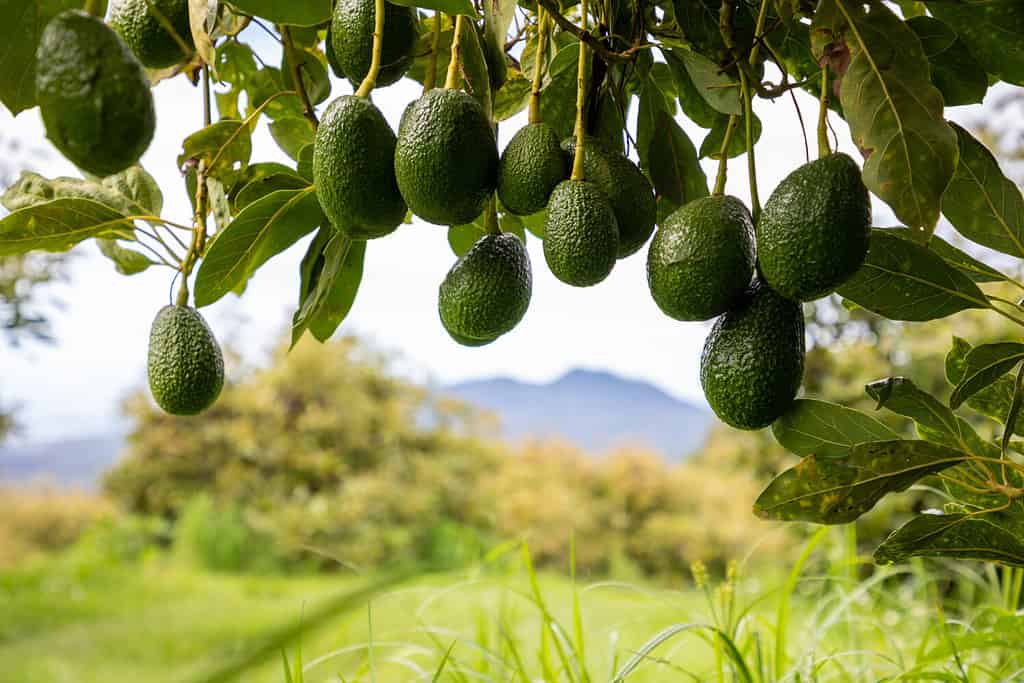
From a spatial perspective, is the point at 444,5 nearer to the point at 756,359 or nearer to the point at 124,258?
the point at 756,359

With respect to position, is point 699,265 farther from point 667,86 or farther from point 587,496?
point 587,496

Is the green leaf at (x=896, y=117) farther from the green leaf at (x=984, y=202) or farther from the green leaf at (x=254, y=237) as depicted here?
the green leaf at (x=254, y=237)

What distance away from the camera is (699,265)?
51 centimetres

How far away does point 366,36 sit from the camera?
0.55 metres

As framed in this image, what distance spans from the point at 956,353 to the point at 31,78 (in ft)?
2.56

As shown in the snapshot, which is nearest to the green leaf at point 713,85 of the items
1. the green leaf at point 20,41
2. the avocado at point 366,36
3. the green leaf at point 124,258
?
the avocado at point 366,36

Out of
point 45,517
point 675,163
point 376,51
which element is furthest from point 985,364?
point 45,517

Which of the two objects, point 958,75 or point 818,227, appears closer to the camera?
point 818,227

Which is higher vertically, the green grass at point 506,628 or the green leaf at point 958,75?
the green leaf at point 958,75

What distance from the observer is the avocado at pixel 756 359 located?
1.70 ft

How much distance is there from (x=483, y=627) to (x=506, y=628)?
0.82 feet

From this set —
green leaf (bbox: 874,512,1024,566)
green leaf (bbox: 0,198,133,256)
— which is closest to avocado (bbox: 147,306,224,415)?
green leaf (bbox: 0,198,133,256)

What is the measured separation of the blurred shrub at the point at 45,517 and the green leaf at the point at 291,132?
5116mm

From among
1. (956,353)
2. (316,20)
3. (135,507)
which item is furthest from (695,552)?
(316,20)
